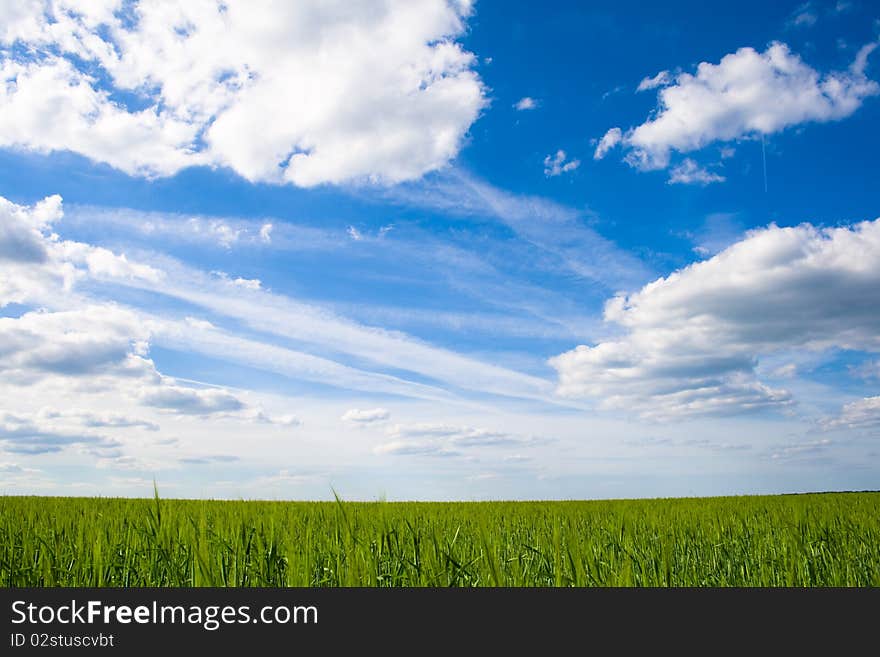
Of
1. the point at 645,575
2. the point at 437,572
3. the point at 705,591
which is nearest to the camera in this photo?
the point at 705,591

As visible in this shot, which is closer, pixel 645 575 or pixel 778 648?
pixel 778 648

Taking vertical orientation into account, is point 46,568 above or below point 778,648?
above

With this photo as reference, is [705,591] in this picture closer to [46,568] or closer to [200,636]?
[200,636]

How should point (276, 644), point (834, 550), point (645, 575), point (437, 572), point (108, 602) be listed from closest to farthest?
point (276, 644) < point (108, 602) < point (437, 572) < point (645, 575) < point (834, 550)

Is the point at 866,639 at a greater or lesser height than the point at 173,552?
lesser

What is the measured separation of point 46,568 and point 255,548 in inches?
45.8

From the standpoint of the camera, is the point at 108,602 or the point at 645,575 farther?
the point at 645,575

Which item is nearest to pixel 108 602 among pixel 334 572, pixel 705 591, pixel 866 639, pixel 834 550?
pixel 334 572

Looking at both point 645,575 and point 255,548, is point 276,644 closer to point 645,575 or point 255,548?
point 255,548

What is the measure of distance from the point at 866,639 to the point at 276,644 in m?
2.67

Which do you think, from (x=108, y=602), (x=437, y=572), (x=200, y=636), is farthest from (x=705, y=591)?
(x=108, y=602)

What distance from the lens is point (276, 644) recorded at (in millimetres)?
2656

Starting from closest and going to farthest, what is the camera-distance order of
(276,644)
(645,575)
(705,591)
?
(276,644)
(705,591)
(645,575)

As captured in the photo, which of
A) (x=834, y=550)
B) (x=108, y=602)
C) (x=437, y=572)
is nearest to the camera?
(x=108, y=602)
